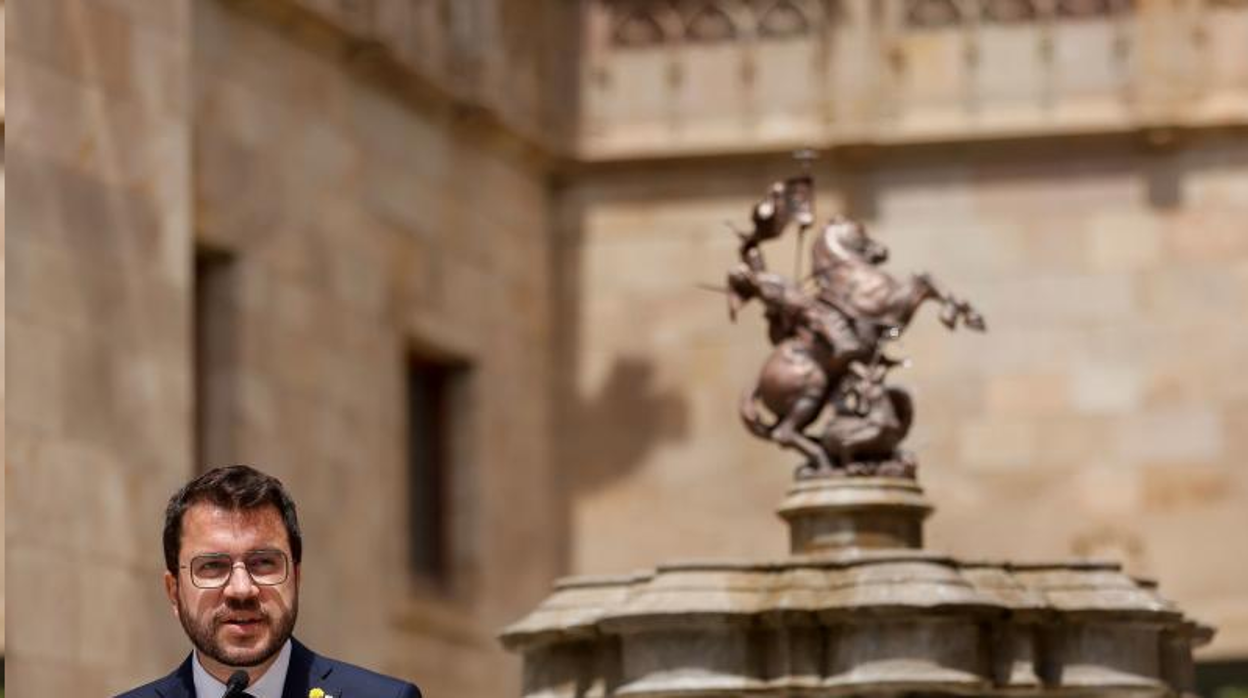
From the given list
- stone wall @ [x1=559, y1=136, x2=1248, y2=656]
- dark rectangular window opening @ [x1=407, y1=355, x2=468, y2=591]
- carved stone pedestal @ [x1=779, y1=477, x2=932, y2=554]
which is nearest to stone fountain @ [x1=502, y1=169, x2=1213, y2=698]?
carved stone pedestal @ [x1=779, y1=477, x2=932, y2=554]

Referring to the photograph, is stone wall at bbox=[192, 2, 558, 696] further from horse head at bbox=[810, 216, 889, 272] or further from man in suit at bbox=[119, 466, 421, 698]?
man in suit at bbox=[119, 466, 421, 698]

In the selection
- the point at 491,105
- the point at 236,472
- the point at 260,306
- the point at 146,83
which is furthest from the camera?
the point at 491,105

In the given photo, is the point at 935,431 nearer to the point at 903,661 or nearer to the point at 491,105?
the point at 491,105

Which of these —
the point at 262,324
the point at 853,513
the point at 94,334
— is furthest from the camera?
the point at 262,324

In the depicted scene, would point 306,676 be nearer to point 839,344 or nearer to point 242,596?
point 242,596

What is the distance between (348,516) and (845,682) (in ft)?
21.5

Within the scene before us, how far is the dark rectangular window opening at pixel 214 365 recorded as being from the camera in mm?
16953

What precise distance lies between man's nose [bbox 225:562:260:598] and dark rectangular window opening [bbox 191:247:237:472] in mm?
13531

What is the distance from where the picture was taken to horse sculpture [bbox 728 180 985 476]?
13148 mm

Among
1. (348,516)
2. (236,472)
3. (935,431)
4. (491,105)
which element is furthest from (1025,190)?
(236,472)

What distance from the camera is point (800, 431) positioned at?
43.2ft

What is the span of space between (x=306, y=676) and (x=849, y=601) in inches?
339

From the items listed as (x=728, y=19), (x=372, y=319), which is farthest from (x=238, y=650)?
(x=728, y=19)

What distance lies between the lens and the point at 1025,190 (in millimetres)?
20812
